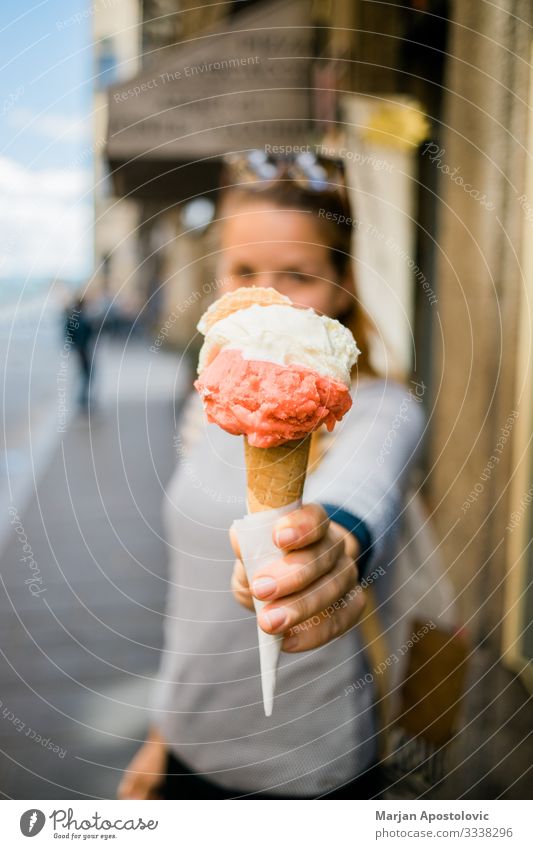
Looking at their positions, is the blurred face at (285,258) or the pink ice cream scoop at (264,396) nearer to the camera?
the pink ice cream scoop at (264,396)

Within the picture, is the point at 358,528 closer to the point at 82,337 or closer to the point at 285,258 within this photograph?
the point at 285,258

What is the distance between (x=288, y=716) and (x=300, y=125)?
1.53 meters

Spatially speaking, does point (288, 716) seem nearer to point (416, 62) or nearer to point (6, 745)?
point (6, 745)

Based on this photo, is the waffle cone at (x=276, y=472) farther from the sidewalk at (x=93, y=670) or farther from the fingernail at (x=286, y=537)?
the sidewalk at (x=93, y=670)

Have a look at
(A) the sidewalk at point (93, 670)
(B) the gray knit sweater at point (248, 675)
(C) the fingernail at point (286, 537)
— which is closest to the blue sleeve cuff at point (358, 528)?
(C) the fingernail at point (286, 537)

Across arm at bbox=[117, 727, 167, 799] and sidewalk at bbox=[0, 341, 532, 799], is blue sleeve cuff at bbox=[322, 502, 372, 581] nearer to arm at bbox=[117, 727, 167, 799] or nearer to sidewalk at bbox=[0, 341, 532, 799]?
sidewalk at bbox=[0, 341, 532, 799]

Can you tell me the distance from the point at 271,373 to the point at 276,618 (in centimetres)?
29

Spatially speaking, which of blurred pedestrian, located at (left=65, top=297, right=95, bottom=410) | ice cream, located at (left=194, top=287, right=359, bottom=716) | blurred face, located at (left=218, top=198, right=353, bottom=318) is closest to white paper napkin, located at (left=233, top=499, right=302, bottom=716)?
ice cream, located at (left=194, top=287, right=359, bottom=716)

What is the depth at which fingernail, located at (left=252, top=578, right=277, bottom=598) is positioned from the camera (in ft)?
2.84

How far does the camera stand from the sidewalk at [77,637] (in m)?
1.99

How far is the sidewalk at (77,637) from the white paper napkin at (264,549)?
1.67ft

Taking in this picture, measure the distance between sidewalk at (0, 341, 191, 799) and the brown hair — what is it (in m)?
0.41

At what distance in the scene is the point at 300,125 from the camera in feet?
6.75

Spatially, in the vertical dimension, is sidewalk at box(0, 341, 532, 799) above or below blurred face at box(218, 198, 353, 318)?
below
